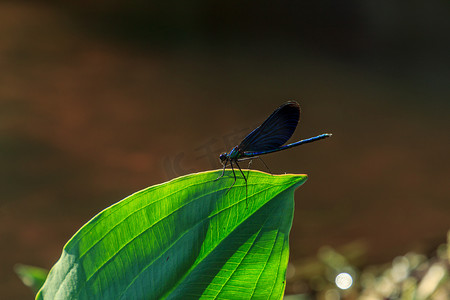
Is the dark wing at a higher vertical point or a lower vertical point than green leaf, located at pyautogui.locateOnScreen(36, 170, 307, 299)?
higher

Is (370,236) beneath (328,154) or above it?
beneath

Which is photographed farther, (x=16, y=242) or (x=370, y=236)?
(x=370, y=236)

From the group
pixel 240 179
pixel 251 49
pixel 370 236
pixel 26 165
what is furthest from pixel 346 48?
pixel 240 179

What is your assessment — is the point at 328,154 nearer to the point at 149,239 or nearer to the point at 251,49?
the point at 251,49

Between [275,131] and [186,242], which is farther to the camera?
[275,131]

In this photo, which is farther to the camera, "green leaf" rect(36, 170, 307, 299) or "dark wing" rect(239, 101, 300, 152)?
"dark wing" rect(239, 101, 300, 152)
